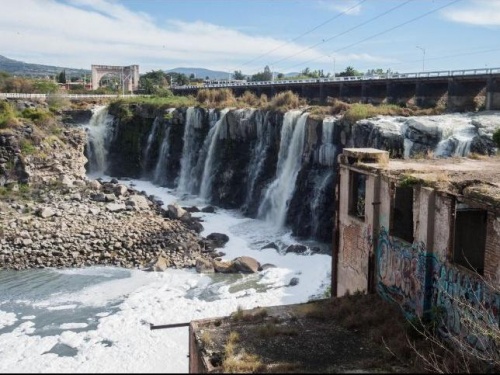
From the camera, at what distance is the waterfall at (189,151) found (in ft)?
145

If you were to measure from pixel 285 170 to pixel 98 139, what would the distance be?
75.5 feet

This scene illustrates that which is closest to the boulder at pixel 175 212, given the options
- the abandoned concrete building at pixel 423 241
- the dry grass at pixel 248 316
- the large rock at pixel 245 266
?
the large rock at pixel 245 266

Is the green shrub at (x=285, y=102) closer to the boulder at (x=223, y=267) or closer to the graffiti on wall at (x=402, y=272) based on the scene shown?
the boulder at (x=223, y=267)

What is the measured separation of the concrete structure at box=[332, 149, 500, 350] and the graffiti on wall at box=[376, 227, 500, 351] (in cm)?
2

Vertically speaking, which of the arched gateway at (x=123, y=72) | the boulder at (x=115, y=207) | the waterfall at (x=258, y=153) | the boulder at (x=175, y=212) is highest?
the arched gateway at (x=123, y=72)

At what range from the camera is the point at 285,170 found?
3462cm

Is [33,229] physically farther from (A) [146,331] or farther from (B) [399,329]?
(B) [399,329]

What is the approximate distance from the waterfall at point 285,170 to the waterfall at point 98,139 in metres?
20.7

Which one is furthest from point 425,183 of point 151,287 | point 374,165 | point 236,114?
point 236,114

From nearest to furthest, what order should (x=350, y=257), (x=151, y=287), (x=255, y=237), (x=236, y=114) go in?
1. (x=350, y=257)
2. (x=151, y=287)
3. (x=255, y=237)
4. (x=236, y=114)

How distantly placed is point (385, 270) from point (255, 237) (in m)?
16.9

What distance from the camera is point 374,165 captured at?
1491cm

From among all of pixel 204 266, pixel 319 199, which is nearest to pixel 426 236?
pixel 204 266

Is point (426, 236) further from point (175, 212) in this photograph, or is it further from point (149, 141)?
point (149, 141)
